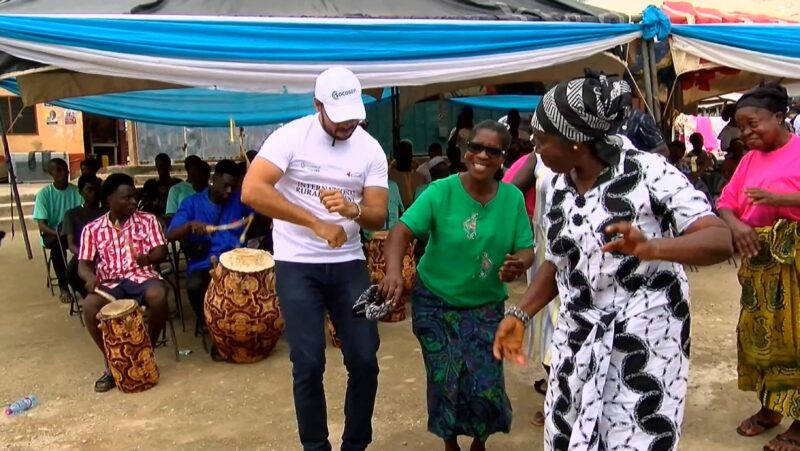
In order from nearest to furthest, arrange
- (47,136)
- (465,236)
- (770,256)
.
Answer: (465,236), (770,256), (47,136)

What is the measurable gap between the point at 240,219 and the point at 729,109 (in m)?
4.09

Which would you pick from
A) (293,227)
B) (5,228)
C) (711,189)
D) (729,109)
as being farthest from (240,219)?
(5,228)

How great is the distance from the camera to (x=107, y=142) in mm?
16812

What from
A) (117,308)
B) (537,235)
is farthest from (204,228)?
(537,235)

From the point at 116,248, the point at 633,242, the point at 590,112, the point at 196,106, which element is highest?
the point at 196,106

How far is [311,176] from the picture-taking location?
3.04 meters

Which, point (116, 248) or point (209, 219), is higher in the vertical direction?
point (209, 219)

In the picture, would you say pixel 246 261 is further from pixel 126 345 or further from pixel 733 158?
pixel 733 158

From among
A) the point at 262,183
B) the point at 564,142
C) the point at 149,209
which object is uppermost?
the point at 564,142

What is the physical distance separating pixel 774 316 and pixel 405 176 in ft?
16.1

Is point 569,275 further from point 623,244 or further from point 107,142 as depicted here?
point 107,142

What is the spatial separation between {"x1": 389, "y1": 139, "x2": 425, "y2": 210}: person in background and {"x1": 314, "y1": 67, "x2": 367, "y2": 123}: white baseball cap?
4.76 m

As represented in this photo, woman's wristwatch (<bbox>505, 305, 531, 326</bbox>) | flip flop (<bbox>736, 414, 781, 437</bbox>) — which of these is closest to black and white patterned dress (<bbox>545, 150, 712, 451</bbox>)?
woman's wristwatch (<bbox>505, 305, 531, 326</bbox>)

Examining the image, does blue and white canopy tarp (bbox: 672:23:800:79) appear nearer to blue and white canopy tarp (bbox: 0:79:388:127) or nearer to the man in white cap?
the man in white cap
